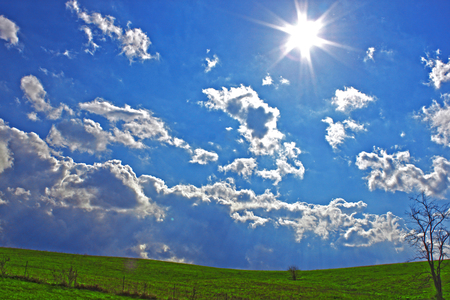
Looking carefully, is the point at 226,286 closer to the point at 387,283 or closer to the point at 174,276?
the point at 174,276

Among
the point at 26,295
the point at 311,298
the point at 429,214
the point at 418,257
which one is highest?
the point at 429,214

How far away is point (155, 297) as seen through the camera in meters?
31.7

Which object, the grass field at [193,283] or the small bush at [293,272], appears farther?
the small bush at [293,272]

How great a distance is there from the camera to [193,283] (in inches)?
2110

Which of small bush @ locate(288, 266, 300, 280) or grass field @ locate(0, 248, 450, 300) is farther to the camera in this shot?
small bush @ locate(288, 266, 300, 280)

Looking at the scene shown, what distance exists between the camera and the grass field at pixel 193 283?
28372 mm

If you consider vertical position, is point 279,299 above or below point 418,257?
below

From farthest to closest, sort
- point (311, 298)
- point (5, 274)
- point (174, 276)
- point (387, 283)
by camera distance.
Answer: point (174, 276), point (387, 283), point (311, 298), point (5, 274)

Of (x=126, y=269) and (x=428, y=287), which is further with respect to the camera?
(x=126, y=269)

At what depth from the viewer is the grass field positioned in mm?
28372

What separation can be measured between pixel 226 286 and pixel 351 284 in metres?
28.7

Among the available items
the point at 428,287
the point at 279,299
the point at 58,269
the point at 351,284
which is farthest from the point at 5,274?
the point at 428,287

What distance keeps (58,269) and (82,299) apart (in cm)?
3046

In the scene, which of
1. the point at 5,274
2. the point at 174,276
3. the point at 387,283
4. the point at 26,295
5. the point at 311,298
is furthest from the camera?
the point at 174,276
